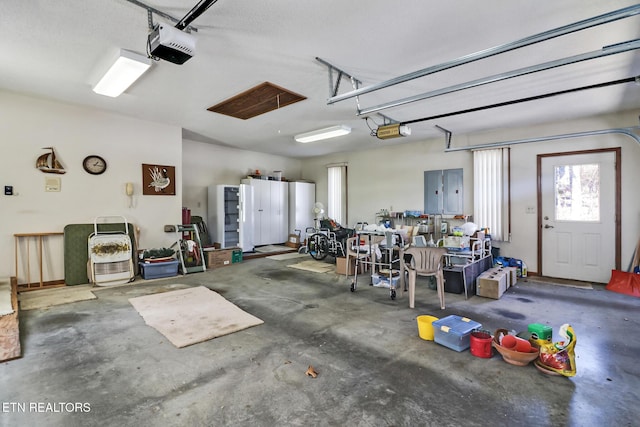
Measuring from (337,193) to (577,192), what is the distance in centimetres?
549

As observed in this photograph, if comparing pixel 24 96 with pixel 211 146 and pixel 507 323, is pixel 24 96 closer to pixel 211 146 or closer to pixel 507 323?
pixel 211 146

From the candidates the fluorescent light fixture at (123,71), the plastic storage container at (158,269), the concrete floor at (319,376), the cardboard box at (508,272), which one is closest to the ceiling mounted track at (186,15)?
the fluorescent light fixture at (123,71)

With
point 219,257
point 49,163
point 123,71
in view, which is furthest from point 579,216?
point 49,163

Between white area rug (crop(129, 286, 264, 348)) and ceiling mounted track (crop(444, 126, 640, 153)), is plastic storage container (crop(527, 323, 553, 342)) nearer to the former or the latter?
white area rug (crop(129, 286, 264, 348))

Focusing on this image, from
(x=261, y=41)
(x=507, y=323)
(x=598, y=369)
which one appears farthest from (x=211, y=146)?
(x=598, y=369)

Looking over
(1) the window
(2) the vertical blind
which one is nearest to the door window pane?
(2) the vertical blind

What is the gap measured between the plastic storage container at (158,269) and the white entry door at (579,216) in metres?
7.05

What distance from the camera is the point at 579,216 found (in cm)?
543

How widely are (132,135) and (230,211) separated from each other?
2.87m

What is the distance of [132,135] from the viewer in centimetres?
572

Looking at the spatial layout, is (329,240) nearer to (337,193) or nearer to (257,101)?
(337,193)

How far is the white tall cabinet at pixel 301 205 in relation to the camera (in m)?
9.38

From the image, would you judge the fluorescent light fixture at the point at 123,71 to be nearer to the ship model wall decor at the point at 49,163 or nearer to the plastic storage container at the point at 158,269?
the ship model wall decor at the point at 49,163

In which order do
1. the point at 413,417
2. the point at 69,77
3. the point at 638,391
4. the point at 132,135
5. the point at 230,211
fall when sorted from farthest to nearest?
the point at 230,211 → the point at 132,135 → the point at 69,77 → the point at 638,391 → the point at 413,417
